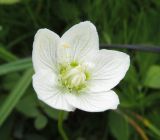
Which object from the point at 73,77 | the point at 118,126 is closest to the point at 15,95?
the point at 73,77

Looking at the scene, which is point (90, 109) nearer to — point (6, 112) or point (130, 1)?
point (6, 112)

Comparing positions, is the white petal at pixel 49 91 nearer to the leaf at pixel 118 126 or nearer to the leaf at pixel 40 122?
the leaf at pixel 40 122

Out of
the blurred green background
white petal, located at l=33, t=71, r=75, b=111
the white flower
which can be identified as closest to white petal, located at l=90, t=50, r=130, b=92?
the white flower

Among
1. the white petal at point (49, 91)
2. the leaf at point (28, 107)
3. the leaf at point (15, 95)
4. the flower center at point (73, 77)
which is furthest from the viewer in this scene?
the leaf at point (28, 107)

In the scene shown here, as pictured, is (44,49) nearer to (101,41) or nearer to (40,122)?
(40,122)

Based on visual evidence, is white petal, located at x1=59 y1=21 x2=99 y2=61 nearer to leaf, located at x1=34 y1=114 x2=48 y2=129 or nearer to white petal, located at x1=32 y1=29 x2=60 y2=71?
white petal, located at x1=32 y1=29 x2=60 y2=71

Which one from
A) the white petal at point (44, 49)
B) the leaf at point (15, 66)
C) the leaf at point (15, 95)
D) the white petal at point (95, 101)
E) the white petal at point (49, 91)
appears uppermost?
the white petal at point (44, 49)

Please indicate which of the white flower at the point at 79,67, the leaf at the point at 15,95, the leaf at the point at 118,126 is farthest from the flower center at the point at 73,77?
the leaf at the point at 118,126

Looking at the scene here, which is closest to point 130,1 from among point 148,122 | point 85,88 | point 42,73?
point 148,122
